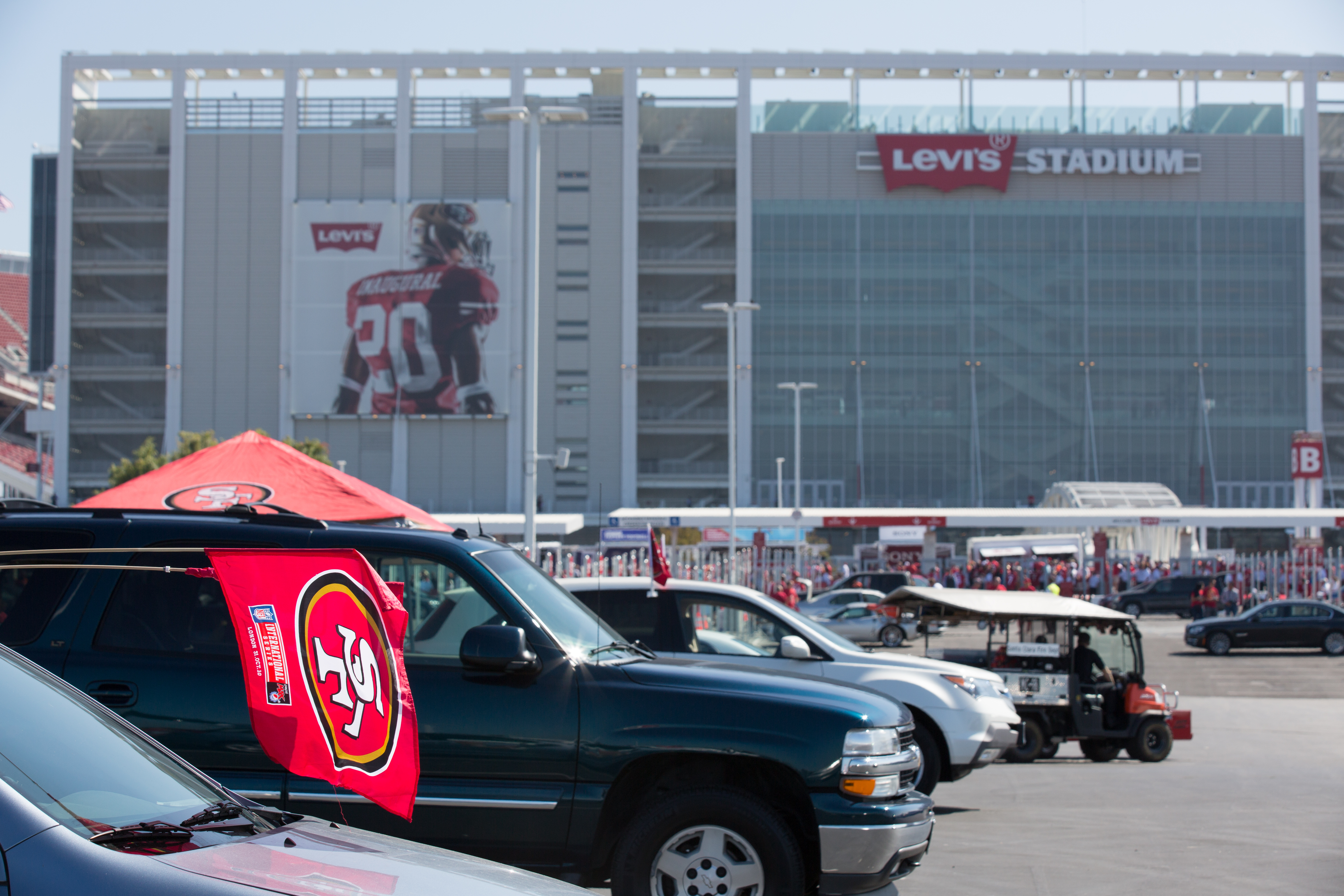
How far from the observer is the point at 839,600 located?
3478 centimetres

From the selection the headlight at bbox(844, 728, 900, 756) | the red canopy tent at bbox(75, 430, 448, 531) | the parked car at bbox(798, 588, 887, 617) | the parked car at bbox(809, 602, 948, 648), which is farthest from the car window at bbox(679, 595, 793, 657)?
the parked car at bbox(798, 588, 887, 617)

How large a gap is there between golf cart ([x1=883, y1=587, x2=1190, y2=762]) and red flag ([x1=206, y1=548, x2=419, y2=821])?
32.3ft

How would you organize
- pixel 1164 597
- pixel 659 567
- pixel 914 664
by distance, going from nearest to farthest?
pixel 659 567
pixel 914 664
pixel 1164 597

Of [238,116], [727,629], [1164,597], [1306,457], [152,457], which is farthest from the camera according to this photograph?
[238,116]

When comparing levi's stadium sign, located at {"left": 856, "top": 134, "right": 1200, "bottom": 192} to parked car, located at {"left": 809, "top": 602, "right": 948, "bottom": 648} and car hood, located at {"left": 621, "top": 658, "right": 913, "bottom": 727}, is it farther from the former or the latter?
car hood, located at {"left": 621, "top": 658, "right": 913, "bottom": 727}

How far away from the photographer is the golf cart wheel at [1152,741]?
45.0 ft

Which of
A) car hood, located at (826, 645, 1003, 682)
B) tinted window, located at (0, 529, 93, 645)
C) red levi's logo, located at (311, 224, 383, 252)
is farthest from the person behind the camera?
red levi's logo, located at (311, 224, 383, 252)

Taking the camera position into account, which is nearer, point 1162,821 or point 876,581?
point 1162,821

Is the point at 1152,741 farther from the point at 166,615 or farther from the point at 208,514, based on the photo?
the point at 166,615

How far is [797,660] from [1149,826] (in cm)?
301

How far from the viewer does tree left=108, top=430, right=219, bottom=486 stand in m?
53.1

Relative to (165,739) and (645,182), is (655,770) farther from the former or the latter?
(645,182)

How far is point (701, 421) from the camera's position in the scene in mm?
70500

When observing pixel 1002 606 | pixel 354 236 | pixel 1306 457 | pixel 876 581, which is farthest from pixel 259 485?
pixel 354 236
